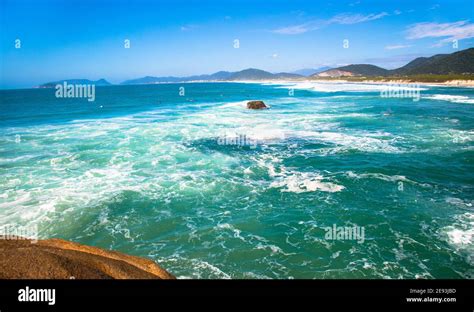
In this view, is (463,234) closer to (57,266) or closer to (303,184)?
(303,184)

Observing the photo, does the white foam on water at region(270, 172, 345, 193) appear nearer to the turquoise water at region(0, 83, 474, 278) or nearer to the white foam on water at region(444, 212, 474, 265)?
the turquoise water at region(0, 83, 474, 278)

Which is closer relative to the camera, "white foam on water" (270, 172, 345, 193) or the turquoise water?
the turquoise water

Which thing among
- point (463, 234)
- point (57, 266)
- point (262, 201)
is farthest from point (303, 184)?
point (57, 266)

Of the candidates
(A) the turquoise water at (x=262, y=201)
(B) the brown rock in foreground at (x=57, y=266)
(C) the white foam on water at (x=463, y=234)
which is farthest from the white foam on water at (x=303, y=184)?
(B) the brown rock in foreground at (x=57, y=266)

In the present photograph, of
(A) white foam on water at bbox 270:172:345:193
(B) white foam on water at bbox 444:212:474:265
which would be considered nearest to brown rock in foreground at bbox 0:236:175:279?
(B) white foam on water at bbox 444:212:474:265

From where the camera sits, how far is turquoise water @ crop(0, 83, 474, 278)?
12.3 m

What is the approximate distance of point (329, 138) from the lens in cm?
3434

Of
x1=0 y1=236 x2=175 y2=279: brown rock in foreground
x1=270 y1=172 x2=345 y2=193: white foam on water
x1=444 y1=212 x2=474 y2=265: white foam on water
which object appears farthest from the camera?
x1=270 y1=172 x2=345 y2=193: white foam on water

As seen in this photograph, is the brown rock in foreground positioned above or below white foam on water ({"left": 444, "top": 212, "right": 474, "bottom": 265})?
above

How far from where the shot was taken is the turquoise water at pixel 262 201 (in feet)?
40.3

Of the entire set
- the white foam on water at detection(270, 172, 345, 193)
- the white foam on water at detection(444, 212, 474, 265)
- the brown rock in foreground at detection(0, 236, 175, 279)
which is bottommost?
the white foam on water at detection(444, 212, 474, 265)
